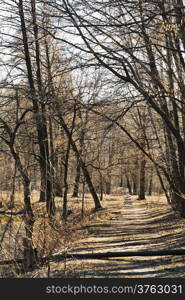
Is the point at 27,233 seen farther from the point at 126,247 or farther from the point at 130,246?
the point at 130,246

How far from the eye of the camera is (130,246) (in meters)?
11.1

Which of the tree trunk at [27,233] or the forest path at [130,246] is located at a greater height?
the tree trunk at [27,233]

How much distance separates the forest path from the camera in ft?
26.1

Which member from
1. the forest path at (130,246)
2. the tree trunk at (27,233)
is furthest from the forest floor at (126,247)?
the tree trunk at (27,233)

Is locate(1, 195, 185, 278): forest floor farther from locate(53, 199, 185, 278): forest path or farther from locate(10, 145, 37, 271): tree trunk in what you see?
locate(10, 145, 37, 271): tree trunk

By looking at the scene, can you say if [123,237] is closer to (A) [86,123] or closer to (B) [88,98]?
(A) [86,123]

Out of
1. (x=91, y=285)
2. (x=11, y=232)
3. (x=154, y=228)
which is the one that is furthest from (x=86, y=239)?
(x=91, y=285)

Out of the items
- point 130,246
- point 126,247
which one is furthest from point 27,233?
point 130,246

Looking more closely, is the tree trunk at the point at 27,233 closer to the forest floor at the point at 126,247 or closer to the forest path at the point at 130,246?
the forest floor at the point at 126,247

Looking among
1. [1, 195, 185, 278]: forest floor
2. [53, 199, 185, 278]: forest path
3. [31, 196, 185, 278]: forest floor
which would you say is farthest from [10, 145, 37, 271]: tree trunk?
[53, 199, 185, 278]: forest path

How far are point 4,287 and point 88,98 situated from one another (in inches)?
486

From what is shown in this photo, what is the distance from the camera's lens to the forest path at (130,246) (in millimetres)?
7949

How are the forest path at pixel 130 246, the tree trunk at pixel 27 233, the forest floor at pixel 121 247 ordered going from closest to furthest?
the forest floor at pixel 121 247, the forest path at pixel 130 246, the tree trunk at pixel 27 233

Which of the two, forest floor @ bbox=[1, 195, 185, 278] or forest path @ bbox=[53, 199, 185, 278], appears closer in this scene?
forest floor @ bbox=[1, 195, 185, 278]
